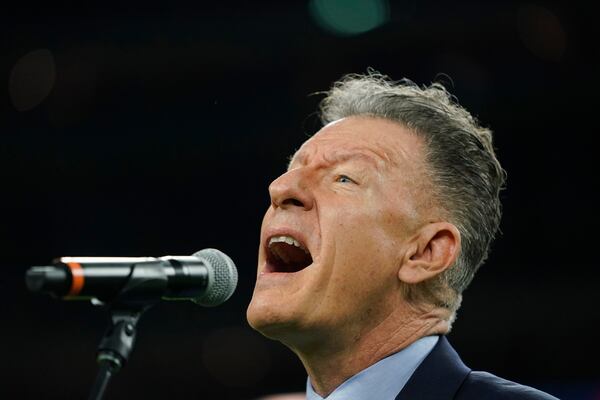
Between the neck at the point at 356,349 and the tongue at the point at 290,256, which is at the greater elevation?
the tongue at the point at 290,256

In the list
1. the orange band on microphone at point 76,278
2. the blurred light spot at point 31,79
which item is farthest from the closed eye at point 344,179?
the blurred light spot at point 31,79

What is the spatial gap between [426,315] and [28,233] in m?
4.72

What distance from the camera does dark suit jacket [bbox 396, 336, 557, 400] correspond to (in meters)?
2.43

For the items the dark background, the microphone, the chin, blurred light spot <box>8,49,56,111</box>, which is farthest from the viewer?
blurred light spot <box>8,49,56,111</box>

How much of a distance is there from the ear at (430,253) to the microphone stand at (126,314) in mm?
836

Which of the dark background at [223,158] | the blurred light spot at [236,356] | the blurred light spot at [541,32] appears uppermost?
the blurred light spot at [541,32]

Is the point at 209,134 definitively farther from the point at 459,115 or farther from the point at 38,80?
the point at 459,115

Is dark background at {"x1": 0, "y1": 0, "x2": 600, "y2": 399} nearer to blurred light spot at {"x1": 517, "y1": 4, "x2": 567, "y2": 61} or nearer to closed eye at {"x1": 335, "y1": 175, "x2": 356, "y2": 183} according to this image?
blurred light spot at {"x1": 517, "y1": 4, "x2": 567, "y2": 61}

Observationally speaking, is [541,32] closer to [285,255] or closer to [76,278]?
[285,255]

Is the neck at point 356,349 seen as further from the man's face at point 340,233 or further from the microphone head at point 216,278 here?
the microphone head at point 216,278

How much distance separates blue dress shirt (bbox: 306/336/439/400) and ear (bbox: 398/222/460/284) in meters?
0.18

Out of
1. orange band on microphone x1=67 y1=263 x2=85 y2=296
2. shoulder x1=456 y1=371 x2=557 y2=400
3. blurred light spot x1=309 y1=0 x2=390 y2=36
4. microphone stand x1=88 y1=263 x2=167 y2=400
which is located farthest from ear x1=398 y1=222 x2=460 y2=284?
blurred light spot x1=309 y1=0 x2=390 y2=36

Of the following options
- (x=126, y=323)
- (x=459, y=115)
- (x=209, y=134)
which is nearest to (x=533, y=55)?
(x=209, y=134)

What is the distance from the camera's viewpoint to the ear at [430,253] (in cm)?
270
